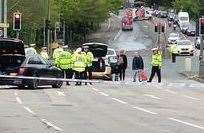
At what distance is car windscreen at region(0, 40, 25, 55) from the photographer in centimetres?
3195

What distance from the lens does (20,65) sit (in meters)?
32.3

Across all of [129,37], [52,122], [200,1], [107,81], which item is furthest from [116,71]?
[200,1]

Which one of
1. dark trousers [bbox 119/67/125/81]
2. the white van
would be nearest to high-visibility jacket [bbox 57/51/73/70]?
dark trousers [bbox 119/67/125/81]

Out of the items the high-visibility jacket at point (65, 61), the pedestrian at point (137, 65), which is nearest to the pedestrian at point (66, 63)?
the high-visibility jacket at point (65, 61)

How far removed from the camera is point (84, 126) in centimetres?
1809

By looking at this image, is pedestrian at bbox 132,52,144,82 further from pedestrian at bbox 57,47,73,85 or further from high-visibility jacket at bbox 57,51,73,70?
high-visibility jacket at bbox 57,51,73,70

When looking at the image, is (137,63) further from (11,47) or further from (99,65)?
(11,47)

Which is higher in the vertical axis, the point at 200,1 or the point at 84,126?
the point at 200,1

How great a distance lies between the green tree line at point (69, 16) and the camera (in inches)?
2992

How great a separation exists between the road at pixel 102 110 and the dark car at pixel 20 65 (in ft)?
1.52

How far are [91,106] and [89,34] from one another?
9168cm

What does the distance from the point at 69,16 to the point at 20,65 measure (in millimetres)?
71538

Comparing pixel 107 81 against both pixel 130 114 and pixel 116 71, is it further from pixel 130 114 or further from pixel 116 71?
pixel 130 114

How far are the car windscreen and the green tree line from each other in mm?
41744
